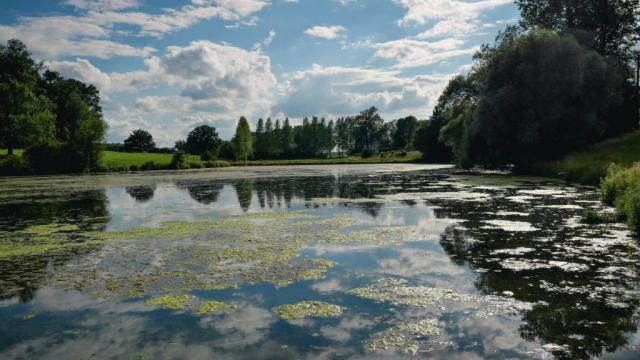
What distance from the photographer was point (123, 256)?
1347 centimetres

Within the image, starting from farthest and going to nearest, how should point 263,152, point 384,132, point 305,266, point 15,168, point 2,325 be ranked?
1. point 384,132
2. point 263,152
3. point 15,168
4. point 305,266
5. point 2,325

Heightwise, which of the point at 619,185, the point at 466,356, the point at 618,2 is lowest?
the point at 466,356

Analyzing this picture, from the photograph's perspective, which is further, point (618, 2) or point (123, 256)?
point (618, 2)

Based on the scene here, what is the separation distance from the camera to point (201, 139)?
517ft

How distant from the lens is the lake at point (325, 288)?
6.97 metres

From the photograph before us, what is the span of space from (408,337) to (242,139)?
116 metres

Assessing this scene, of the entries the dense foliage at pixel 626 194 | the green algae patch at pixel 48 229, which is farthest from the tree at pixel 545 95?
the green algae patch at pixel 48 229

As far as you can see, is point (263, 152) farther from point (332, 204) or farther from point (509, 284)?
point (509, 284)

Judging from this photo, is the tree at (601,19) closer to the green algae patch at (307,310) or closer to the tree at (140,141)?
the green algae patch at (307,310)

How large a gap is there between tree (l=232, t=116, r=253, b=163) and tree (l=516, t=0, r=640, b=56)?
80.1m

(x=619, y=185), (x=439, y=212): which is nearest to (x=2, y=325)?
(x=439, y=212)

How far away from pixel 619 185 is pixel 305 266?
1583 centimetres

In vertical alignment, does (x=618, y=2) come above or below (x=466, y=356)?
above

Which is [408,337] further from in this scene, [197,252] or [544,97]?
[544,97]
